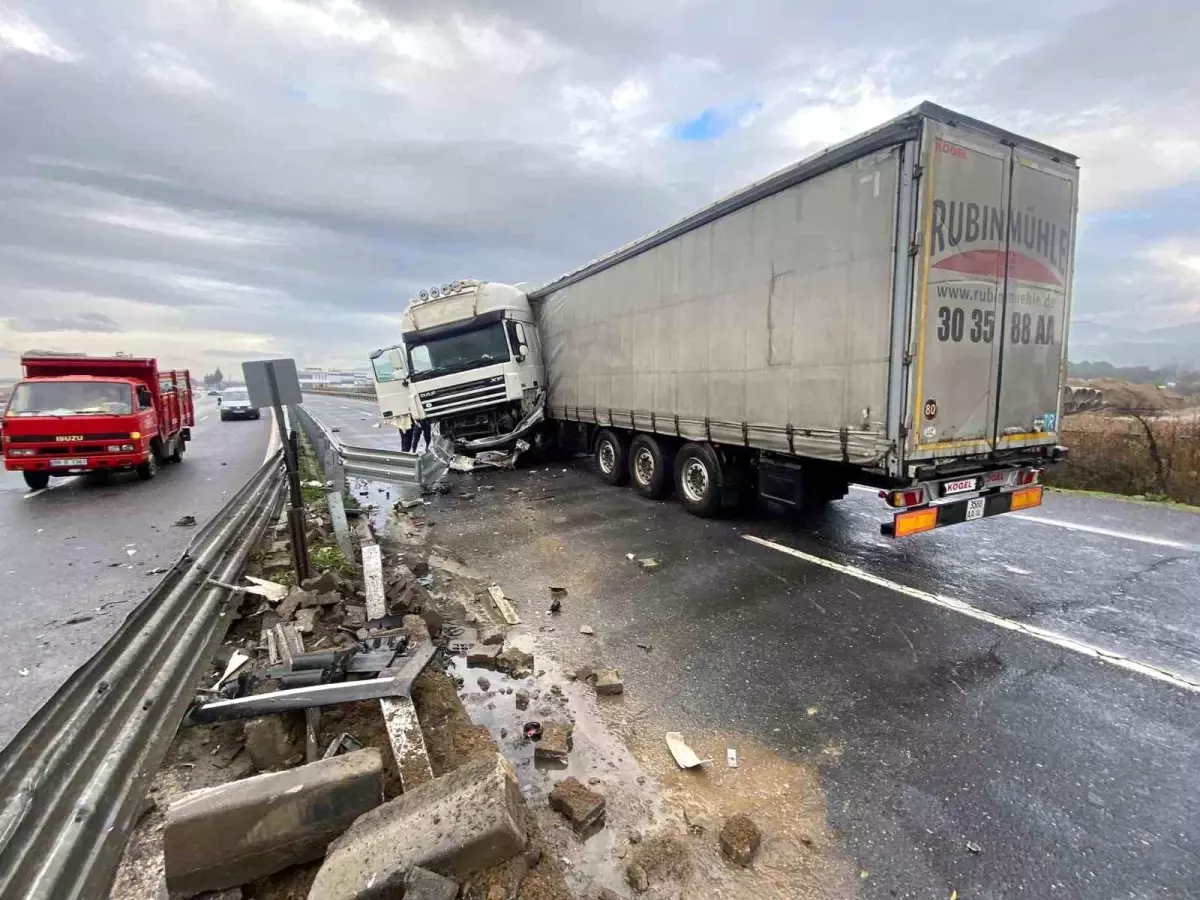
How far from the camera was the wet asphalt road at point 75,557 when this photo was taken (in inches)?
162

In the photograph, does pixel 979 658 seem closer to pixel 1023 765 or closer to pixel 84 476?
pixel 1023 765

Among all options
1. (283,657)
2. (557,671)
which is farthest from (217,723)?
(557,671)

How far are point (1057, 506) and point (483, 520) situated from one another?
808 centimetres

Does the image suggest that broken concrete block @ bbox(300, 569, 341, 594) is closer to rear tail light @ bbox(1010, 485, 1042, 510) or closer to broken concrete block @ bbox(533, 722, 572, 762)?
broken concrete block @ bbox(533, 722, 572, 762)

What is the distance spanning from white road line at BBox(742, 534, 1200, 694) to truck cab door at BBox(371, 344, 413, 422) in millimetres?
9129

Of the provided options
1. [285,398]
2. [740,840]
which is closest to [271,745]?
[740,840]

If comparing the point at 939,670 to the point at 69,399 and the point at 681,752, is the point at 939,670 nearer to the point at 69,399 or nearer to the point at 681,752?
the point at 681,752

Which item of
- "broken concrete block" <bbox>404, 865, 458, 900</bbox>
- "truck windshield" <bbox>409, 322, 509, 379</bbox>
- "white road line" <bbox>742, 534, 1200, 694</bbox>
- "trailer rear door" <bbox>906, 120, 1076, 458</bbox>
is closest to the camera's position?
"broken concrete block" <bbox>404, 865, 458, 900</bbox>

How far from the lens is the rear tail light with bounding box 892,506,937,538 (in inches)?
197

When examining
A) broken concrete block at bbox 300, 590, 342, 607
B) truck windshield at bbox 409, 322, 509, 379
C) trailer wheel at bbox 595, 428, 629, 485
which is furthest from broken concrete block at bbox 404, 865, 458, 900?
truck windshield at bbox 409, 322, 509, 379

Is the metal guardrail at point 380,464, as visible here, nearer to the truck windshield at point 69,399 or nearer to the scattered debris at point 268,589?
the scattered debris at point 268,589

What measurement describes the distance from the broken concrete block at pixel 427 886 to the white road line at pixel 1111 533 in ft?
22.7

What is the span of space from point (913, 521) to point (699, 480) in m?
3.12

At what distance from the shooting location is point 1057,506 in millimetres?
8016
